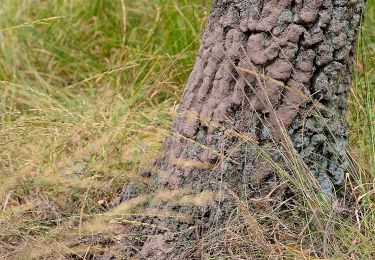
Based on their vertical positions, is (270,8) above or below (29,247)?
above

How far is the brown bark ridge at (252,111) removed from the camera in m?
2.01

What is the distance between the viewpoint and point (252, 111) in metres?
2.05

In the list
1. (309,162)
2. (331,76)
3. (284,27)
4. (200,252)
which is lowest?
(200,252)

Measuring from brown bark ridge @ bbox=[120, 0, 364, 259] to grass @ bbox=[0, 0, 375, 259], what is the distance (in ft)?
0.34

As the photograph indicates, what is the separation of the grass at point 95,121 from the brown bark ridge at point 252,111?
104 mm

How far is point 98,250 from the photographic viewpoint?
208cm

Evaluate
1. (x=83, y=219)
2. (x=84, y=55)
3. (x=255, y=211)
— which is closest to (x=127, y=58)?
(x=84, y=55)

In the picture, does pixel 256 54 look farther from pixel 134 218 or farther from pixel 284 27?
pixel 134 218

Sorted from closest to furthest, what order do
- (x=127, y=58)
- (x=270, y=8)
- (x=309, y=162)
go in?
(x=270, y=8) → (x=309, y=162) → (x=127, y=58)

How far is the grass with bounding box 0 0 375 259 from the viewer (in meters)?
2.06

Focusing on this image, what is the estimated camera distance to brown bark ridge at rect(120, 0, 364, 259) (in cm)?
201

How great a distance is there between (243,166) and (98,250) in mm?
417

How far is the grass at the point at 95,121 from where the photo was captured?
206cm

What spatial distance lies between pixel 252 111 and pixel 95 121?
0.70 meters
